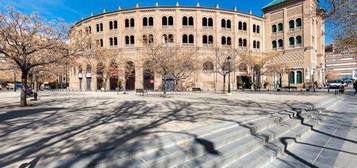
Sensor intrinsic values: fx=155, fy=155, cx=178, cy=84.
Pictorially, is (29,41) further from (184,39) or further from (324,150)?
(184,39)

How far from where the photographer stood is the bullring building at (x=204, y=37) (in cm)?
3136

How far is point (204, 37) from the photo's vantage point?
1293 inches

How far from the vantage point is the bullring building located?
103 ft

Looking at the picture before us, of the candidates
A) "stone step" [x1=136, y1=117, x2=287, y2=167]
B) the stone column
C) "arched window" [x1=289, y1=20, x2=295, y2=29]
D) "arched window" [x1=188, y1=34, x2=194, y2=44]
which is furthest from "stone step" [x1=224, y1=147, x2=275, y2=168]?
"arched window" [x1=289, y1=20, x2=295, y2=29]

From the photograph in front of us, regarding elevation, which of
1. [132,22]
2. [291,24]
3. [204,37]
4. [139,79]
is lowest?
[139,79]

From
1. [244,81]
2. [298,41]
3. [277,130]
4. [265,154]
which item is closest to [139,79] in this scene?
[244,81]

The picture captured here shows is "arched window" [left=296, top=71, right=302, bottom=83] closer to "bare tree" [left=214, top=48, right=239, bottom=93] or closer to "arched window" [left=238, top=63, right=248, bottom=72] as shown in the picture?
"arched window" [left=238, top=63, right=248, bottom=72]

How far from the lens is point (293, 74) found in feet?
110

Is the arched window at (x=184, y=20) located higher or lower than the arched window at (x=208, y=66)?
higher

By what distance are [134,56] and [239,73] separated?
74.2 ft

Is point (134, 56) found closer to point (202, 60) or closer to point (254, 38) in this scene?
point (202, 60)

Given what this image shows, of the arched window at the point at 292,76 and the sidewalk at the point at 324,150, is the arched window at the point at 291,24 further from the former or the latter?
the sidewalk at the point at 324,150

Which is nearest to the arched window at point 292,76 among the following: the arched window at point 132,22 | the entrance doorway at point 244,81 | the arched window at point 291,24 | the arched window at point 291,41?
the arched window at point 291,41

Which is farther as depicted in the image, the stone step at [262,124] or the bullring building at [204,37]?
the bullring building at [204,37]
